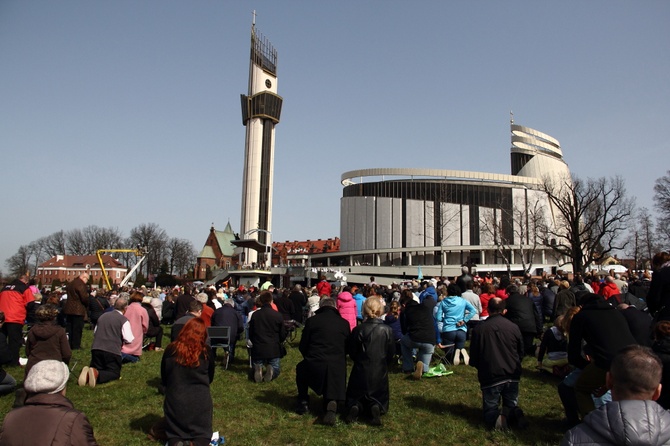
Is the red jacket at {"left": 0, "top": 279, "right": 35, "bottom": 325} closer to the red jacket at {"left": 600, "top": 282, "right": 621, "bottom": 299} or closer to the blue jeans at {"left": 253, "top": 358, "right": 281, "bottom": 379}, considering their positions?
the blue jeans at {"left": 253, "top": 358, "right": 281, "bottom": 379}

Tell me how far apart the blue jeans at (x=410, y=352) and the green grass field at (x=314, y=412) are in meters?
0.36

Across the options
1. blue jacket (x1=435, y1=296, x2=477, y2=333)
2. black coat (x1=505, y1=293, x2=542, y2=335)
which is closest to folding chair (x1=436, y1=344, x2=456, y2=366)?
blue jacket (x1=435, y1=296, x2=477, y2=333)

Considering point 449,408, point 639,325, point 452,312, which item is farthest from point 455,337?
point 639,325

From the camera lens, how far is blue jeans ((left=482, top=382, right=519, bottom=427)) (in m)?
6.88

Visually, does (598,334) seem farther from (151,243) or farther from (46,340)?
(151,243)

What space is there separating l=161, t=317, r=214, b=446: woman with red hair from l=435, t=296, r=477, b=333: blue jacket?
236 inches

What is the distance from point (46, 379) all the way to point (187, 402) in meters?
2.34

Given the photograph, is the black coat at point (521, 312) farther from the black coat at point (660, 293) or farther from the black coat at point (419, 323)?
the black coat at point (660, 293)

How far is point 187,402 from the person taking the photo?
18.7ft

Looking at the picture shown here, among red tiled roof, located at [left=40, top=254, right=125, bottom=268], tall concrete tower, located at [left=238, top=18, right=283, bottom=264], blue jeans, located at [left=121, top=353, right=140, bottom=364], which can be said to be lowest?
blue jeans, located at [left=121, top=353, right=140, bottom=364]

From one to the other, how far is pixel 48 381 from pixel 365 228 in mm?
81283

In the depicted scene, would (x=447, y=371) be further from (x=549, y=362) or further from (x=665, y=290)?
(x=665, y=290)

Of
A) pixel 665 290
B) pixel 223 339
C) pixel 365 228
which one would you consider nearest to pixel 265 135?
pixel 365 228

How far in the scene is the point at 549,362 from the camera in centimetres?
961
